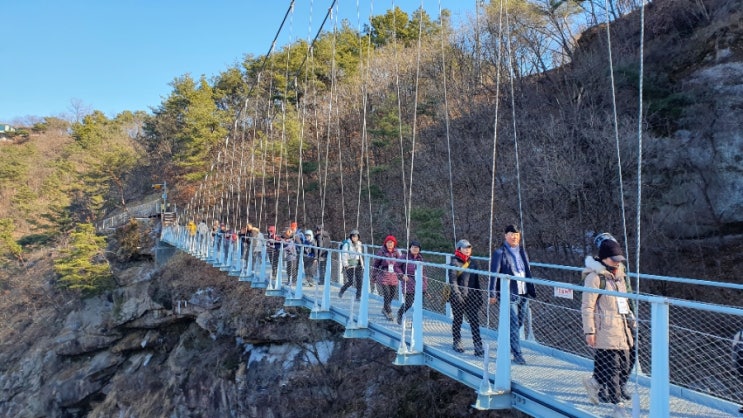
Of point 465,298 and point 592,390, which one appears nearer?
point 592,390

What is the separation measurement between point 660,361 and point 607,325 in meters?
0.58

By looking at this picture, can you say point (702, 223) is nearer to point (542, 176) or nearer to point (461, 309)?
point (542, 176)

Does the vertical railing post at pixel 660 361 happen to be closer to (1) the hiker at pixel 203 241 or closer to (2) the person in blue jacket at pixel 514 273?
(2) the person in blue jacket at pixel 514 273

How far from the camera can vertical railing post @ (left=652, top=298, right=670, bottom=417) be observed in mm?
2729

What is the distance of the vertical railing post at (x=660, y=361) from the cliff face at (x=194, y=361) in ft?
17.2

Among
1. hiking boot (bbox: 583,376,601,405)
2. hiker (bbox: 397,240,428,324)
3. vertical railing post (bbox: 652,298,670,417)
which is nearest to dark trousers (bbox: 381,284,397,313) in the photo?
hiker (bbox: 397,240,428,324)

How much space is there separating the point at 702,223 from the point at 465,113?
915cm

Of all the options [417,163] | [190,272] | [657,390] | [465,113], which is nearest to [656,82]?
[465,113]

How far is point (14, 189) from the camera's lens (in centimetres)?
4219

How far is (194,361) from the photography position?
53.0ft

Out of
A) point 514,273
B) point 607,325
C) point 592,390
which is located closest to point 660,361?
point 607,325

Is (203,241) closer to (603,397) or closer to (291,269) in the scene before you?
(291,269)

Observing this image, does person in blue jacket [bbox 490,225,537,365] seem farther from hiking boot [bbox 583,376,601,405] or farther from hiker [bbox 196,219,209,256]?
hiker [bbox 196,219,209,256]

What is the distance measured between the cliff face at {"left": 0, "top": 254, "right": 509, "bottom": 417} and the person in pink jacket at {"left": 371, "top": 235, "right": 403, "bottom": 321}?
109 inches
